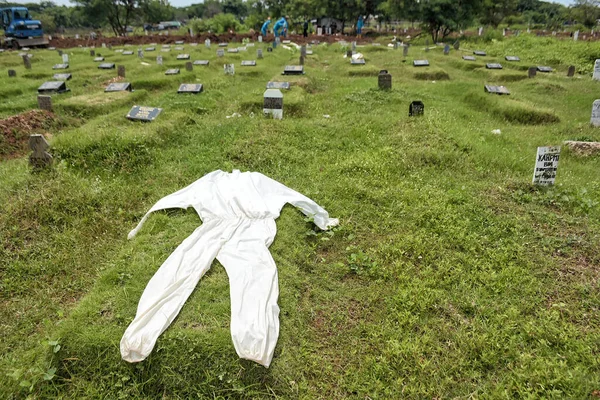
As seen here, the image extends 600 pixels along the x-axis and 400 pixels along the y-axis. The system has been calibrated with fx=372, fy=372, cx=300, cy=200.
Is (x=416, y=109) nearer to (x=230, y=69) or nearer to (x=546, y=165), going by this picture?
(x=546, y=165)

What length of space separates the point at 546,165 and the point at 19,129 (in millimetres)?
10589

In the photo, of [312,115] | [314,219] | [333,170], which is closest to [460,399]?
[314,219]

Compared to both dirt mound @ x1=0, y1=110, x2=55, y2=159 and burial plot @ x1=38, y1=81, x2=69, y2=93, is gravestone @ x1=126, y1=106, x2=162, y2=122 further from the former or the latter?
burial plot @ x1=38, y1=81, x2=69, y2=93

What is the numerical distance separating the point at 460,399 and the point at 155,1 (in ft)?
159

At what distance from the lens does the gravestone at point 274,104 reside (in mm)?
9234

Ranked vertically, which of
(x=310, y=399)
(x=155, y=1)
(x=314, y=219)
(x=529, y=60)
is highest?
(x=155, y=1)

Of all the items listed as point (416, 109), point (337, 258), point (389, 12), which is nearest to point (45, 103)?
point (337, 258)

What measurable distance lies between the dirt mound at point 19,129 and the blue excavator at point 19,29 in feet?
78.9

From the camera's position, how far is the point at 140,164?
23.0 ft

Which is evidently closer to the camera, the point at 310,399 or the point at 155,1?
the point at 310,399

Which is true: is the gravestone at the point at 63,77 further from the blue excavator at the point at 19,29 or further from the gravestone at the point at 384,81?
the blue excavator at the point at 19,29

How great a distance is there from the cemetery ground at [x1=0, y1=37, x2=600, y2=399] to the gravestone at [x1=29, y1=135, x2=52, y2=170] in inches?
10.0

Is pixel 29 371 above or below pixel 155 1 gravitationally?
below

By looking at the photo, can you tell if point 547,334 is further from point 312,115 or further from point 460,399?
point 312,115
